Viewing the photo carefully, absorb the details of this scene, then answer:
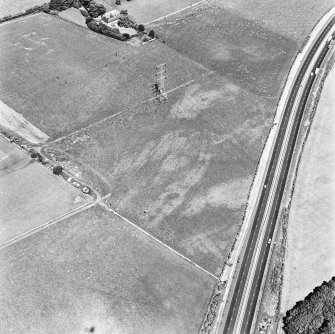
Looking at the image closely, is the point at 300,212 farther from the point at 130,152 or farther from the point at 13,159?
the point at 13,159

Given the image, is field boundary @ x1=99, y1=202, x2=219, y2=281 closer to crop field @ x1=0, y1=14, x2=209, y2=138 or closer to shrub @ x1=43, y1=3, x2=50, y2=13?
crop field @ x1=0, y1=14, x2=209, y2=138

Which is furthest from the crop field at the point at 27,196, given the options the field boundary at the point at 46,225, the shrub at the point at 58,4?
the shrub at the point at 58,4

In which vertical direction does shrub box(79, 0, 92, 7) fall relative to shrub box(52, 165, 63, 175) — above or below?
above

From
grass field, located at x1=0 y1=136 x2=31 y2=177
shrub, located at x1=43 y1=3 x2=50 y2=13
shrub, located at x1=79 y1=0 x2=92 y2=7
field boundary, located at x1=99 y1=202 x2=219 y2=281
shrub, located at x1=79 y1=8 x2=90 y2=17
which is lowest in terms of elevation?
field boundary, located at x1=99 y1=202 x2=219 y2=281

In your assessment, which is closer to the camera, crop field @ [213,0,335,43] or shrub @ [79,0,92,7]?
crop field @ [213,0,335,43]

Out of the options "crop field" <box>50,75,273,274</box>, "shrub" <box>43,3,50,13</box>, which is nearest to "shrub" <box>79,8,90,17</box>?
"shrub" <box>43,3,50,13</box>
